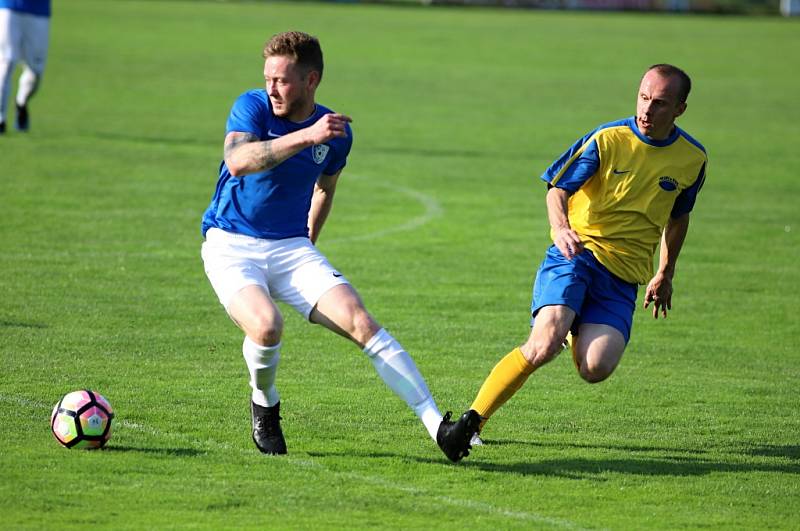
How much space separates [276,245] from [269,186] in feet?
1.11

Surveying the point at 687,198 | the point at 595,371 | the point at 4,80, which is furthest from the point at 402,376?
the point at 4,80

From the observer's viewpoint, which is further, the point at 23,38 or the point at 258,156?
the point at 23,38

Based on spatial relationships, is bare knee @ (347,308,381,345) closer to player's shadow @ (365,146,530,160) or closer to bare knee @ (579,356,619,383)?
bare knee @ (579,356,619,383)

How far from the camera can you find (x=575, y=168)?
7410 millimetres

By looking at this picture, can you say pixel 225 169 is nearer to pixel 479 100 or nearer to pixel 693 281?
pixel 693 281

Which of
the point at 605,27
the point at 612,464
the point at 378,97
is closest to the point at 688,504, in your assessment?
the point at 612,464

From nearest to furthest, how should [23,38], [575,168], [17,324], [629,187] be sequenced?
[575,168]
[629,187]
[17,324]
[23,38]

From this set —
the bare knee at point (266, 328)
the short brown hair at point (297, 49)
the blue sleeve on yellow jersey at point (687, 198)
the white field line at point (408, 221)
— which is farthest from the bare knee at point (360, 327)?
the white field line at point (408, 221)

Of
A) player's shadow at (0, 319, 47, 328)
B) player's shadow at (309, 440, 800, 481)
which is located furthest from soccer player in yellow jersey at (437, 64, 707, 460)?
player's shadow at (0, 319, 47, 328)

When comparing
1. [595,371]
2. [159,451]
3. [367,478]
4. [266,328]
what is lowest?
[159,451]

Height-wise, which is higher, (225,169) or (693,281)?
(225,169)

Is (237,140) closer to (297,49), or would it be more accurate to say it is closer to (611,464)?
(297,49)

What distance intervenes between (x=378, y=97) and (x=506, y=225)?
520 inches

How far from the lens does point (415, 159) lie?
20.1m
